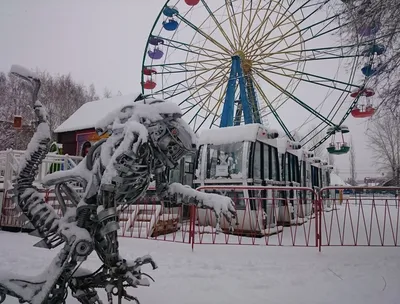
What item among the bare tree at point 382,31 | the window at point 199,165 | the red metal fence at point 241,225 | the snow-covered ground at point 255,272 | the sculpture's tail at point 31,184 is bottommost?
the snow-covered ground at point 255,272

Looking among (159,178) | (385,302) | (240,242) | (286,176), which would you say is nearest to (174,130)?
(159,178)

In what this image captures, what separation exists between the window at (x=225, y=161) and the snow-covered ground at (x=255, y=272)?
2206 mm

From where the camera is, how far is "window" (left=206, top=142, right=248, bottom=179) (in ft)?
26.2

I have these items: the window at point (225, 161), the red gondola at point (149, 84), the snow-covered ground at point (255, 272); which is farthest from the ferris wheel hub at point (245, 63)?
the snow-covered ground at point (255, 272)

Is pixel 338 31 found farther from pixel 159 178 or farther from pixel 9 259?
pixel 9 259

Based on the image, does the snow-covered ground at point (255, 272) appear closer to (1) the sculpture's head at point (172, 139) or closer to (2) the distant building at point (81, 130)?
(1) the sculpture's head at point (172, 139)

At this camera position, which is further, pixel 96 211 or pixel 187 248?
pixel 187 248

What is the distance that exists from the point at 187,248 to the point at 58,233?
3.92 m

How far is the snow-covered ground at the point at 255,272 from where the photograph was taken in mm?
3590

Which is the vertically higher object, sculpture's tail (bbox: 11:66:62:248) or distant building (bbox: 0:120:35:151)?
distant building (bbox: 0:120:35:151)

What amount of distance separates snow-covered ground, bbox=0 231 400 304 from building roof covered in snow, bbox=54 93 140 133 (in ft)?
36.1

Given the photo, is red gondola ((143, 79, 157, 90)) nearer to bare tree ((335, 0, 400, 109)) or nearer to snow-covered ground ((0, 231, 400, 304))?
snow-covered ground ((0, 231, 400, 304))

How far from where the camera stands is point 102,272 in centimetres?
254

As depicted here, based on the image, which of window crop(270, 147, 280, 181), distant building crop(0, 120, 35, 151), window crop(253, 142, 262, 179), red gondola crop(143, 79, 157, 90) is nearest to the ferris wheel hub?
red gondola crop(143, 79, 157, 90)
